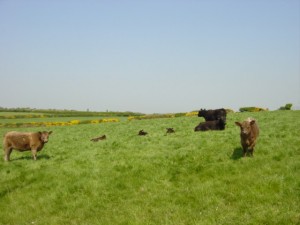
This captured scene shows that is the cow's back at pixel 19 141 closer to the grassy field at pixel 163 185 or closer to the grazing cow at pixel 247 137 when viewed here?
the grassy field at pixel 163 185

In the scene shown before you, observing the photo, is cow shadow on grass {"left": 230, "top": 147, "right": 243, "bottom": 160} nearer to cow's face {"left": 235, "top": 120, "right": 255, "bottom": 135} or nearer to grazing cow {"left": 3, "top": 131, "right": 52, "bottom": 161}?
cow's face {"left": 235, "top": 120, "right": 255, "bottom": 135}

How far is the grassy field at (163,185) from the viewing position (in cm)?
973

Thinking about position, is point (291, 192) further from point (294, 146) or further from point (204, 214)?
point (294, 146)

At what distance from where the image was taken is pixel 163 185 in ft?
40.5

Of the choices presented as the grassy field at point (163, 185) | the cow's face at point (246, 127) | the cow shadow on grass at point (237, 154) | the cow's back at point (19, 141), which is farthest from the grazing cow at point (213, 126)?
the cow's back at point (19, 141)

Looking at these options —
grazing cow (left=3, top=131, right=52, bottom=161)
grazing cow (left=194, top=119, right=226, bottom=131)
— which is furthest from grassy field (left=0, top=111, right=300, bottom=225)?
grazing cow (left=194, top=119, right=226, bottom=131)

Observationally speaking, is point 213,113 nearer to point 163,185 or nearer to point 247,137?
point 247,137

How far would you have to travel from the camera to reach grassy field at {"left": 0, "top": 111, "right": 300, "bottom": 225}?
9727 millimetres

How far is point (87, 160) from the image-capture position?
16.5 metres

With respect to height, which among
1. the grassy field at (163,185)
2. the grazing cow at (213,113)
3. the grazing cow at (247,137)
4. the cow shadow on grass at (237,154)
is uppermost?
the grazing cow at (213,113)

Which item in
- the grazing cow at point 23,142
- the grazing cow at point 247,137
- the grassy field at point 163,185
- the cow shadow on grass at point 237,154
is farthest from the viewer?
the grazing cow at point 23,142

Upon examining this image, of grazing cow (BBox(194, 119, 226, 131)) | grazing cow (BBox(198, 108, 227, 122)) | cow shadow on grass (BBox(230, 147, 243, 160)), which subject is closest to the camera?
cow shadow on grass (BBox(230, 147, 243, 160))

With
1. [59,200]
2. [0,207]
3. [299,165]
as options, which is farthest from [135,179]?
[299,165]

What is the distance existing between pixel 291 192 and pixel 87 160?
32.6 feet
